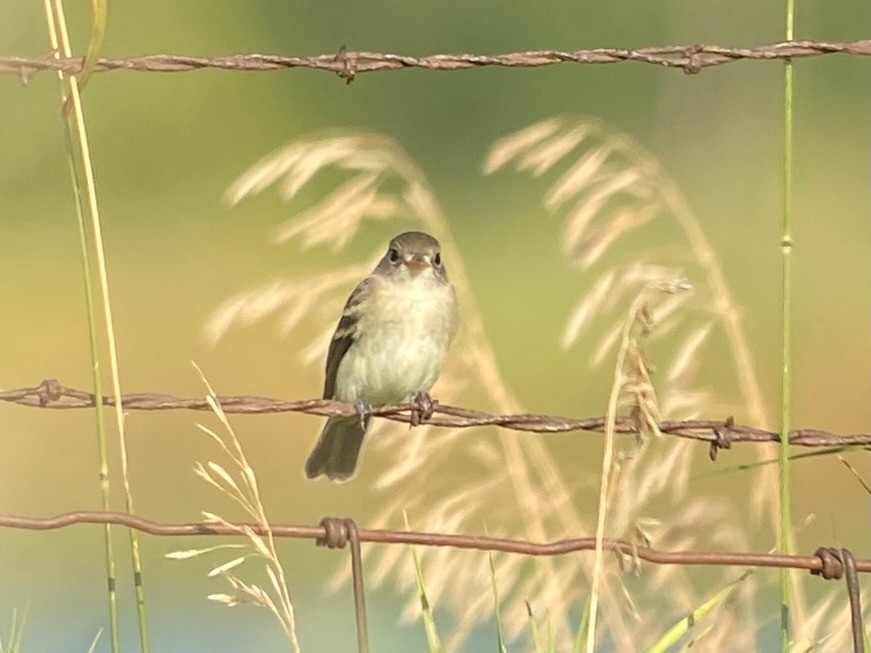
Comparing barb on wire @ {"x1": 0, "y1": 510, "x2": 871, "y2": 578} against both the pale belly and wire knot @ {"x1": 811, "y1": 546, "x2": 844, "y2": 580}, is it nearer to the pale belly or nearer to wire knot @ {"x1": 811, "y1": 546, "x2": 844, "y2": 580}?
wire knot @ {"x1": 811, "y1": 546, "x2": 844, "y2": 580}

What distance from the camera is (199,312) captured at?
11438mm

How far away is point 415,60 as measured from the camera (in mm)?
2793

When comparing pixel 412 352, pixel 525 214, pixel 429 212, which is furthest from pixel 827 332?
pixel 429 212

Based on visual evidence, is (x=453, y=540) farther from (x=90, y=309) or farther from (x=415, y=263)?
Answer: (x=415, y=263)

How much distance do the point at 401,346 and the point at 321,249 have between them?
700 centimetres

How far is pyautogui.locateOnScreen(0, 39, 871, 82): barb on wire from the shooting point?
2.75 metres

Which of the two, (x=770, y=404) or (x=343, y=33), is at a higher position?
(x=343, y=33)

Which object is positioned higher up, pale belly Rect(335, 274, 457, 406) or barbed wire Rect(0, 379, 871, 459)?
pale belly Rect(335, 274, 457, 406)

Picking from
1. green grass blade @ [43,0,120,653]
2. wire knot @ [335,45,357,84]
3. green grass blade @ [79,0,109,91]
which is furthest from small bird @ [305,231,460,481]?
green grass blade @ [79,0,109,91]

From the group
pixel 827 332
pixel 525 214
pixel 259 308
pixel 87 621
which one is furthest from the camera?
pixel 525 214

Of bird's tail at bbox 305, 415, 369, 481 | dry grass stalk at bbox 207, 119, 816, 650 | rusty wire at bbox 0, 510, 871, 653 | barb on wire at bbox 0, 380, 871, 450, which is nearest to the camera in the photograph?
rusty wire at bbox 0, 510, 871, 653

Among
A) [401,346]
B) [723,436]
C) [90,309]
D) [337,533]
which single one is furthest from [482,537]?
[401,346]

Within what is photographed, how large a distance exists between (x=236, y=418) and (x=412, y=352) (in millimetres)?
5291

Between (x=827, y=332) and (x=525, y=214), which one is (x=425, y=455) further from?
(x=525, y=214)
